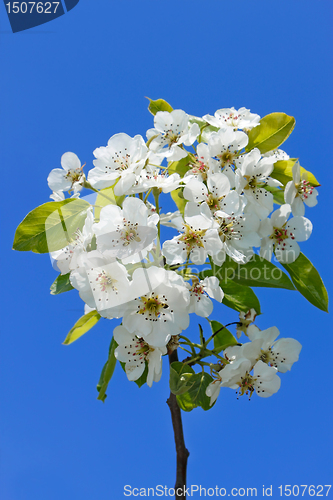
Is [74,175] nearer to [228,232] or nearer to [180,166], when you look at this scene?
[180,166]

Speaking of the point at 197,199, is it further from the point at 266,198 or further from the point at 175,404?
the point at 175,404

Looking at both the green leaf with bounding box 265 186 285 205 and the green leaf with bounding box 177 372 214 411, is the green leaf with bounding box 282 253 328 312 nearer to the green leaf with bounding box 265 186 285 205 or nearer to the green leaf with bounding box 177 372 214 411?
the green leaf with bounding box 265 186 285 205

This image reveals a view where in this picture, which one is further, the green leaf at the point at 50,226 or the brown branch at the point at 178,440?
the brown branch at the point at 178,440

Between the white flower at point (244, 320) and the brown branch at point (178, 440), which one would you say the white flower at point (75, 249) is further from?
the white flower at point (244, 320)

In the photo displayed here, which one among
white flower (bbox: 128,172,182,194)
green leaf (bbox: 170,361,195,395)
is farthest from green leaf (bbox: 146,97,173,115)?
green leaf (bbox: 170,361,195,395)

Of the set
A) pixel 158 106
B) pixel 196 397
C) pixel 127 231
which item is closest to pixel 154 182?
pixel 127 231

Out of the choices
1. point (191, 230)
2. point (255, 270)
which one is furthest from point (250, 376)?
point (191, 230)

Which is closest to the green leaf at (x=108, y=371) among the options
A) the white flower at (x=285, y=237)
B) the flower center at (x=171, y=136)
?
the white flower at (x=285, y=237)
